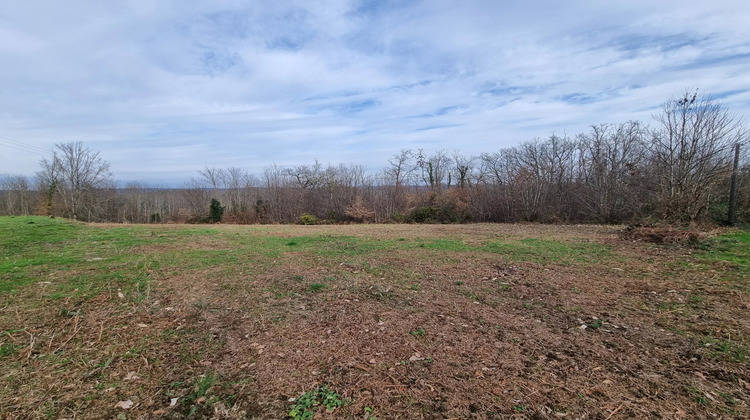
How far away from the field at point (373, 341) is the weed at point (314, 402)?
10 millimetres

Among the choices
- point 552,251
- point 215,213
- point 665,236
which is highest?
point 215,213

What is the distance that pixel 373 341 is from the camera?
3.15m

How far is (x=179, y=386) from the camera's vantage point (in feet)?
8.02

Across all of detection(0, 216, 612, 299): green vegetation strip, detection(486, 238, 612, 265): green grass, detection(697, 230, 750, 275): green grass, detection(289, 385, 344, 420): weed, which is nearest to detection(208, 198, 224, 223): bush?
detection(0, 216, 612, 299): green vegetation strip

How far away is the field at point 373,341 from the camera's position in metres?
2.21

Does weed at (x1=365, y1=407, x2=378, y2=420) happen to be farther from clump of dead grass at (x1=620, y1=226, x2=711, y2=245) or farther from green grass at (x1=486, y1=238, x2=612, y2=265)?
clump of dead grass at (x1=620, y1=226, x2=711, y2=245)

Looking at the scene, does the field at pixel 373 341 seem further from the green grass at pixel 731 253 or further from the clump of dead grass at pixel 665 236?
the clump of dead grass at pixel 665 236

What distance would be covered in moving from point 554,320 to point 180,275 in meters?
5.81

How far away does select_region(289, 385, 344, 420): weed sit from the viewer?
7.00ft

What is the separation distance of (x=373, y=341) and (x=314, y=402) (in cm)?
100

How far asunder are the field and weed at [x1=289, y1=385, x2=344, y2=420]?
1 centimetres

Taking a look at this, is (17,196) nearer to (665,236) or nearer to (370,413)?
(370,413)

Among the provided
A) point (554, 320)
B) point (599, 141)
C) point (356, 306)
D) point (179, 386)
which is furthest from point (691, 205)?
point (179, 386)

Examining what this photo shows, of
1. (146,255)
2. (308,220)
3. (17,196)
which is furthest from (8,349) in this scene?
(17,196)
